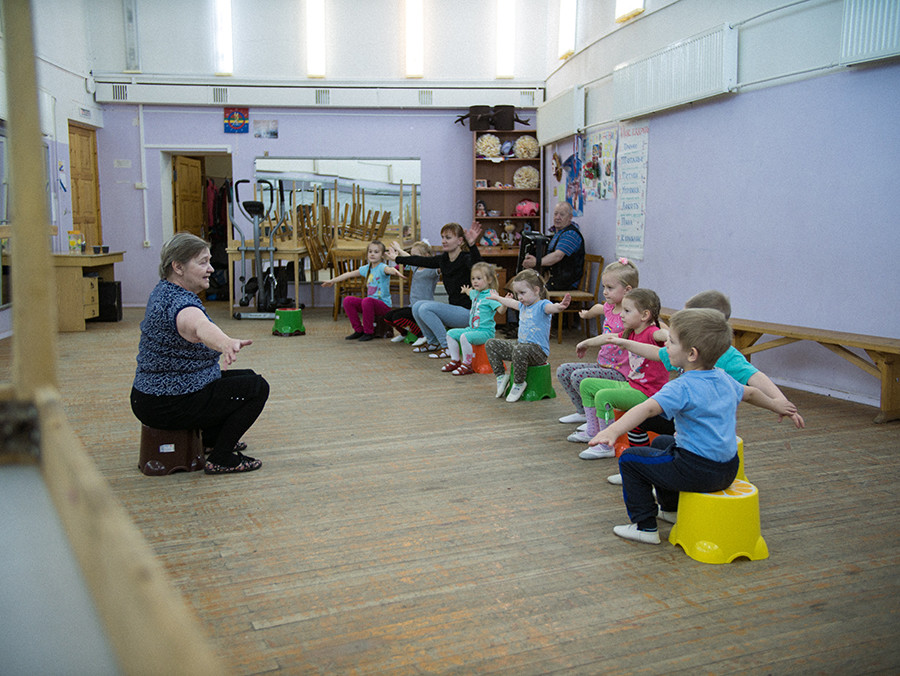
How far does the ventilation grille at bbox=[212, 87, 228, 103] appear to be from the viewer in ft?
35.3

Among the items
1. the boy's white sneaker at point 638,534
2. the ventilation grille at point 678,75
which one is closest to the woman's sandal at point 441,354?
the ventilation grille at point 678,75

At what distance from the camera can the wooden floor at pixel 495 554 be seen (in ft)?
7.02

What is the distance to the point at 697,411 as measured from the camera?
2.70 metres

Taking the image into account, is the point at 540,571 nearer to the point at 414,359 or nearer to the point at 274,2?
the point at 414,359

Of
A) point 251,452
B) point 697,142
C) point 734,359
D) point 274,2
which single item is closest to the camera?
point 734,359

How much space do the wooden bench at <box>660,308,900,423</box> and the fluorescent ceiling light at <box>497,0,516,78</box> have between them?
6.61 meters

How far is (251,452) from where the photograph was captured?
405 cm

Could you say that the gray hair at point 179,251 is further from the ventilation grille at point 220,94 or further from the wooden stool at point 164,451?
the ventilation grille at point 220,94

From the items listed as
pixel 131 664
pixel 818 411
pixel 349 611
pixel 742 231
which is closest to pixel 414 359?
pixel 742 231

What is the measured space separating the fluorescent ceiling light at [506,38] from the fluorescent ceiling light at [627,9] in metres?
3.30

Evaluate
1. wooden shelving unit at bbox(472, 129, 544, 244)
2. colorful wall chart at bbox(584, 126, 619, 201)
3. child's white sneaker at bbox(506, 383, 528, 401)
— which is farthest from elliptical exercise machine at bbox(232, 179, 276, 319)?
child's white sneaker at bbox(506, 383, 528, 401)

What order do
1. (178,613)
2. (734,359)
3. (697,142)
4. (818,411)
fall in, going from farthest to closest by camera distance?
(697,142)
(818,411)
(734,359)
(178,613)

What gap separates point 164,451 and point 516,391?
240 centimetres

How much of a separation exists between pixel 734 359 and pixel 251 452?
241cm
